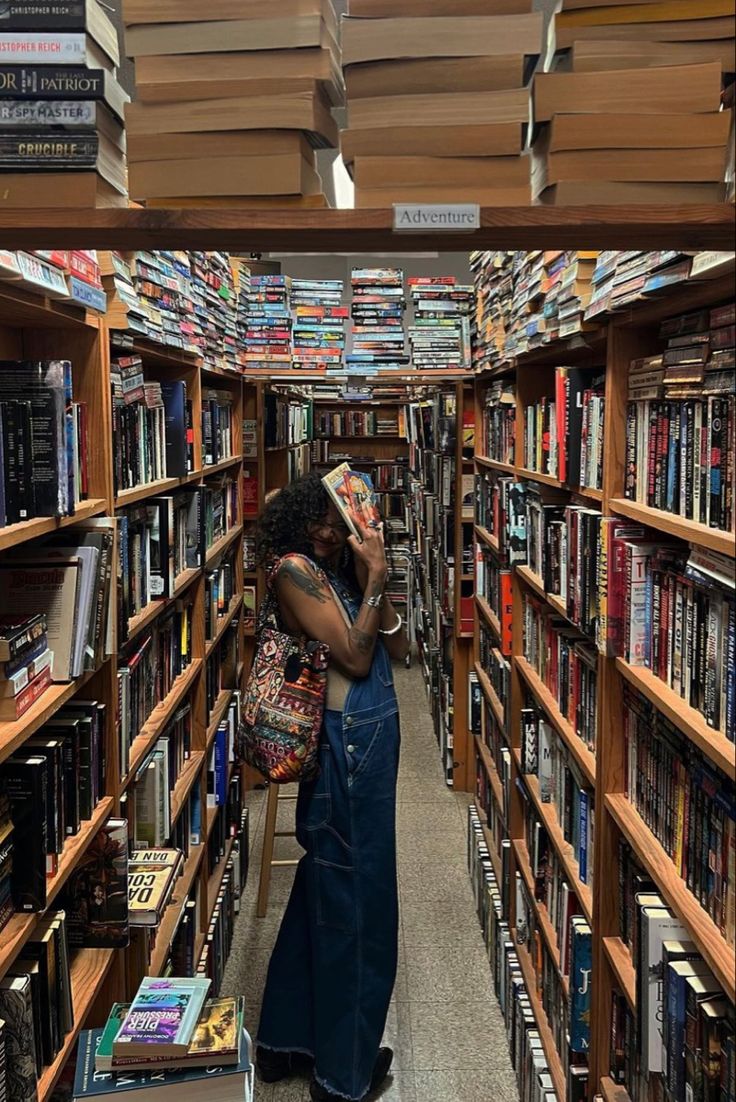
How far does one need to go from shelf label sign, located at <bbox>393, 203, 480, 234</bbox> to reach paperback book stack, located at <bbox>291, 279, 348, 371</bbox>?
3.77 metres

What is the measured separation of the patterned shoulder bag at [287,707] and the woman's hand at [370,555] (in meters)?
0.21

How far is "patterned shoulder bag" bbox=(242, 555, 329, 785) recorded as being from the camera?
97.9 inches

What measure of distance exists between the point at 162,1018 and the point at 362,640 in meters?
1.10

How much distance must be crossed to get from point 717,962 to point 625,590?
0.67m

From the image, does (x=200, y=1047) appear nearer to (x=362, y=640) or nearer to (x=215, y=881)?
(x=362, y=640)

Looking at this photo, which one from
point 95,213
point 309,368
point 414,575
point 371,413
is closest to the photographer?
point 95,213

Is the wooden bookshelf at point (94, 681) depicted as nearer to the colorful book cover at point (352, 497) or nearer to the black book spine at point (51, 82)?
the black book spine at point (51, 82)

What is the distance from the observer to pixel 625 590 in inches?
69.0

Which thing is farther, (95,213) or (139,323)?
(139,323)

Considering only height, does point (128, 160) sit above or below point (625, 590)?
above

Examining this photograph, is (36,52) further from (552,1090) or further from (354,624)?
(552,1090)

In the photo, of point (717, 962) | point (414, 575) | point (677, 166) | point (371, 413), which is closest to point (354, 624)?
point (717, 962)

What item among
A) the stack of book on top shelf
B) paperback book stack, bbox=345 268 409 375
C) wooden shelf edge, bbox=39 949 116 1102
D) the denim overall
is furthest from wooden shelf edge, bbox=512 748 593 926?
paperback book stack, bbox=345 268 409 375

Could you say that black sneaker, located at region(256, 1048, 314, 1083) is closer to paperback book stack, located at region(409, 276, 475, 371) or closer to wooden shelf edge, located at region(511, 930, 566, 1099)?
wooden shelf edge, located at region(511, 930, 566, 1099)
